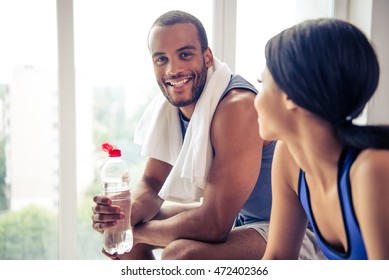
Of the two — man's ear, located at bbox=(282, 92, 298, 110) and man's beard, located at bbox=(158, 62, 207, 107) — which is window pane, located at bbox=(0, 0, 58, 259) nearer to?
Result: man's beard, located at bbox=(158, 62, 207, 107)

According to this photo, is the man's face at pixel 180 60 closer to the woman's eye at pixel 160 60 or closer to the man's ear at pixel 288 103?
the woman's eye at pixel 160 60

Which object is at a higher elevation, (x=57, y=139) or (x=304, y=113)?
(x=304, y=113)

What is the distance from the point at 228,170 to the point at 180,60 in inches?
12.0

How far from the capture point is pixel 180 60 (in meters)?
1.02

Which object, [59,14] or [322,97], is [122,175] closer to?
[59,14]

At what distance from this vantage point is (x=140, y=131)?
1.14m

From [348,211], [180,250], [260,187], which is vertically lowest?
[180,250]

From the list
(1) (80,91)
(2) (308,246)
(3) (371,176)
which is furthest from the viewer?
(1) (80,91)

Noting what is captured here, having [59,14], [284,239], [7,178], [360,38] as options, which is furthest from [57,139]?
[360,38]

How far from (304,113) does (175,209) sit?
60cm

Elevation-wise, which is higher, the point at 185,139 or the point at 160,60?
the point at 160,60

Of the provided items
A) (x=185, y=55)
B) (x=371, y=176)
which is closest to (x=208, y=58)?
(x=185, y=55)

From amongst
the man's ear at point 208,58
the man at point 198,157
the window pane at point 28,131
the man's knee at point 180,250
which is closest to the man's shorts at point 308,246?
the man at point 198,157

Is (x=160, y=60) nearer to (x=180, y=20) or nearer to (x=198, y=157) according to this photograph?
(x=180, y=20)
